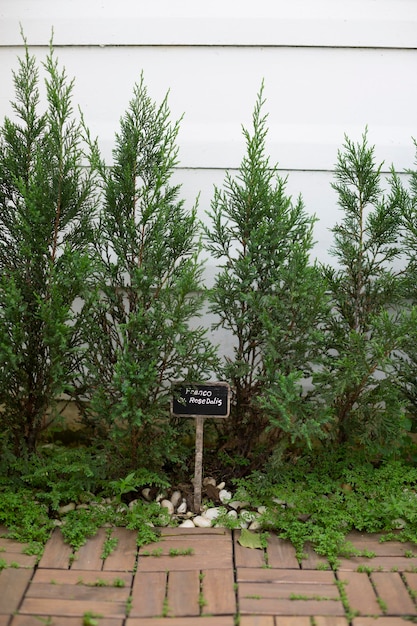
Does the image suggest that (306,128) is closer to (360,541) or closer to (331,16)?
(331,16)

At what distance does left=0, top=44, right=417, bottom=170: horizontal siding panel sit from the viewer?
13.5 feet

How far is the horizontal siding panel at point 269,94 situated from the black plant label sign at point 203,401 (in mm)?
1465

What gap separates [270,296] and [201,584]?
55.8 inches

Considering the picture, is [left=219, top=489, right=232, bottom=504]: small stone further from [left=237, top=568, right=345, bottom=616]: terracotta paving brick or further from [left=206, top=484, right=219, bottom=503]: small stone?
[left=237, top=568, right=345, bottom=616]: terracotta paving brick

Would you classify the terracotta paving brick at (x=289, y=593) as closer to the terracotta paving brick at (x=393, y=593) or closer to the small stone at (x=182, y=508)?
the terracotta paving brick at (x=393, y=593)

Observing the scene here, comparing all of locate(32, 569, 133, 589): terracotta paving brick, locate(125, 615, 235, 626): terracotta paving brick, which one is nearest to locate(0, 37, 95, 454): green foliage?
locate(32, 569, 133, 589): terracotta paving brick

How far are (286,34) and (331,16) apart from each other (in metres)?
0.28

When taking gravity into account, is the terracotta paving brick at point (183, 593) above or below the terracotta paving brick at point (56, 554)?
below

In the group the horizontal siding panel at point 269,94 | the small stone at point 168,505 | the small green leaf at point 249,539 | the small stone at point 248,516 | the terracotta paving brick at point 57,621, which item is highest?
the horizontal siding panel at point 269,94

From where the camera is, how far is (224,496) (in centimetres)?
365

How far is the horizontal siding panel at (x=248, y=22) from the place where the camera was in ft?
13.3

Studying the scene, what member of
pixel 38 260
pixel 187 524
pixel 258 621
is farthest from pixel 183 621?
pixel 38 260

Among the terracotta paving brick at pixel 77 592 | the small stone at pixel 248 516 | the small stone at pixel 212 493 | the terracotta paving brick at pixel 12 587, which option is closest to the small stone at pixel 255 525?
the small stone at pixel 248 516

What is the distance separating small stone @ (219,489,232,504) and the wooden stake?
147 mm
